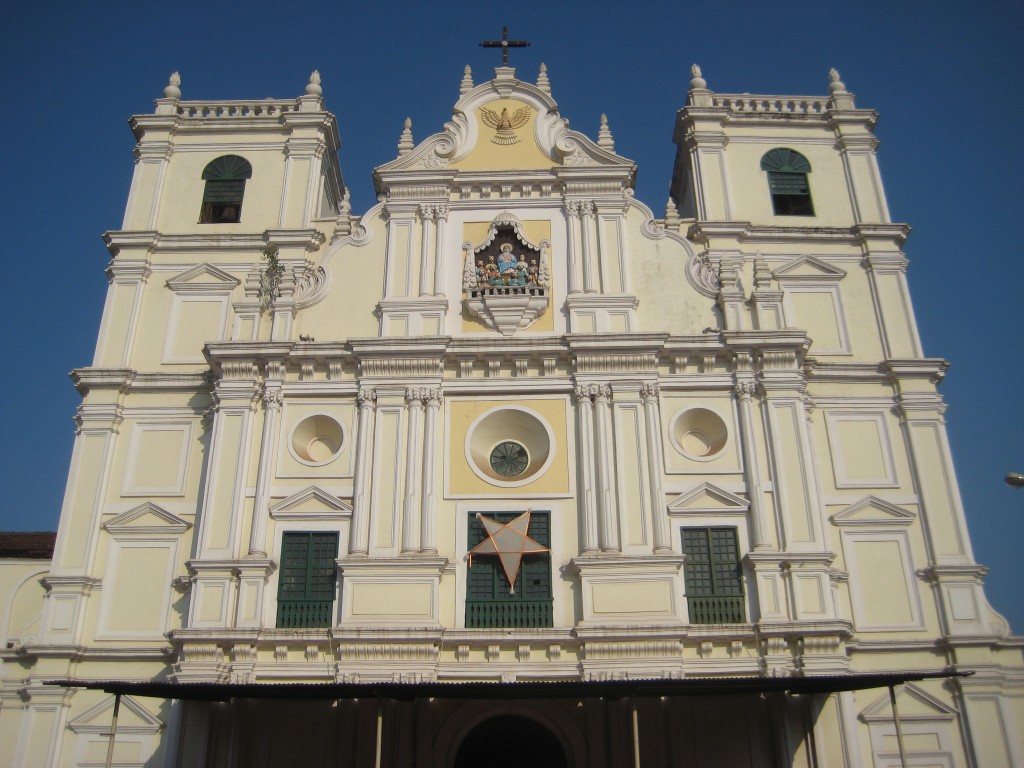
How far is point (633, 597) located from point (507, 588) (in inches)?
103

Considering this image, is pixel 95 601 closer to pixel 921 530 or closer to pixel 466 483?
pixel 466 483

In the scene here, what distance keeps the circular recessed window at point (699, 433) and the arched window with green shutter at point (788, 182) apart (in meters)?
7.05

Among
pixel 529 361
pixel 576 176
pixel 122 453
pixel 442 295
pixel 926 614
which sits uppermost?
pixel 576 176

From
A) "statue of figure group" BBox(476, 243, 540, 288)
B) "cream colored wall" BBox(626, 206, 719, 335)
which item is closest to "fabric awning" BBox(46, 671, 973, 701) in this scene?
"cream colored wall" BBox(626, 206, 719, 335)

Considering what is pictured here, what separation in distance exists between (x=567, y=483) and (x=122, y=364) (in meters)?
11.2

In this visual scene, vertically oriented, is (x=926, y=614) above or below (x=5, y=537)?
below

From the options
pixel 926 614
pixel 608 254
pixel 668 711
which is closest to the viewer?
pixel 668 711

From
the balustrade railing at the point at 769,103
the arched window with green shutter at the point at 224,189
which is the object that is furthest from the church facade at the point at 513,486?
the balustrade railing at the point at 769,103

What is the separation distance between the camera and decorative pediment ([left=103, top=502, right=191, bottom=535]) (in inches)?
866

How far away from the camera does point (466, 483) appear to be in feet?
71.3

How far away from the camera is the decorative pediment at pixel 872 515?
71.2 ft

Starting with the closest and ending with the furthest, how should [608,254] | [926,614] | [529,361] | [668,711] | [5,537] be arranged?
[668,711], [926,614], [529,361], [608,254], [5,537]

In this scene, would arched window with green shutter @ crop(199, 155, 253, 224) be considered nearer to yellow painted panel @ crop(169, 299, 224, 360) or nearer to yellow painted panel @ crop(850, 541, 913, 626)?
yellow painted panel @ crop(169, 299, 224, 360)

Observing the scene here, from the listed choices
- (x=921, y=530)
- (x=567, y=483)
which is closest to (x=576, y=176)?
(x=567, y=483)
